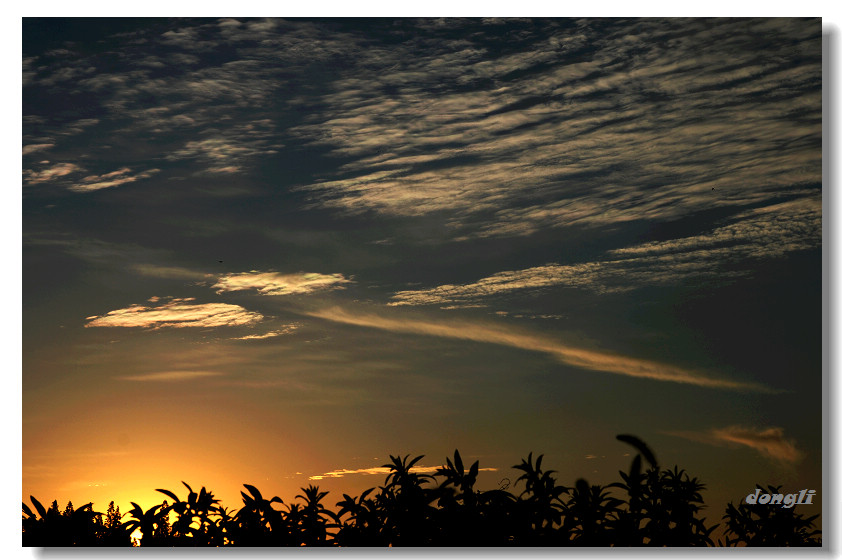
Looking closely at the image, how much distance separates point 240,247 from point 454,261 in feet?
5.44

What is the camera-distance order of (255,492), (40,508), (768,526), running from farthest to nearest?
(255,492) → (40,508) → (768,526)

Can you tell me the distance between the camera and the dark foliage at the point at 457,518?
5977 mm

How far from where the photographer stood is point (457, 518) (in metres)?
6.01

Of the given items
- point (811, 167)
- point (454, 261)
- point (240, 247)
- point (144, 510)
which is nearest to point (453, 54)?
point (454, 261)

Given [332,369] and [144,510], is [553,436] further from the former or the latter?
[144,510]

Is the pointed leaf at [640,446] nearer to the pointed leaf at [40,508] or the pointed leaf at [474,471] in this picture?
the pointed leaf at [474,471]

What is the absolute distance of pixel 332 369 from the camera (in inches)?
253

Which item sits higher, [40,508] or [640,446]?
[640,446]

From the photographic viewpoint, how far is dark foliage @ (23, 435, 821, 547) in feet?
19.6

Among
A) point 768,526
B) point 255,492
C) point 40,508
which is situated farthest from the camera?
point 255,492

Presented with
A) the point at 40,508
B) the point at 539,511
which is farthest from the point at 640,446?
the point at 40,508

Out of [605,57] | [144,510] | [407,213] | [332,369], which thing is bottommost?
[144,510]

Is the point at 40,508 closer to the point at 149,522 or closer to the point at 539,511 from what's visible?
the point at 149,522

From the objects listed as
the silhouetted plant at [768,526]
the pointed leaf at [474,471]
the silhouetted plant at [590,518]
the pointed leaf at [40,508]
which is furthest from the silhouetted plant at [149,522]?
the silhouetted plant at [768,526]
